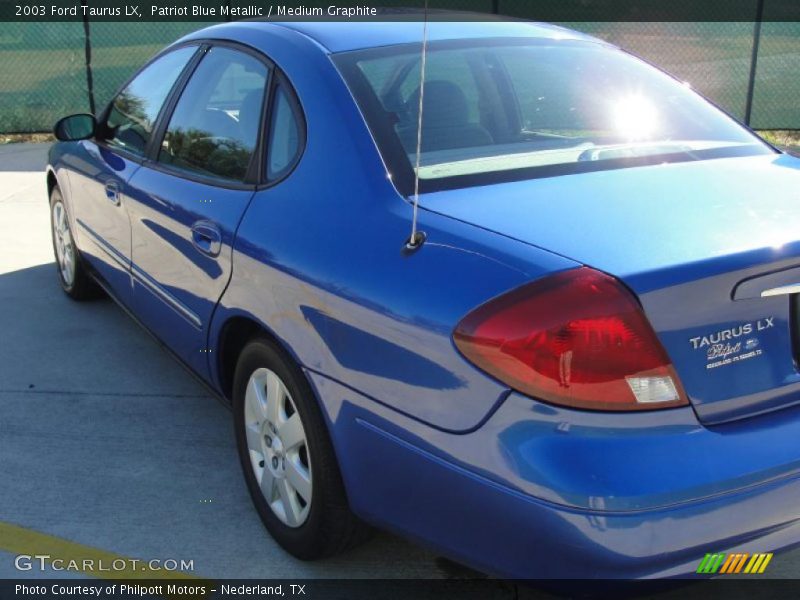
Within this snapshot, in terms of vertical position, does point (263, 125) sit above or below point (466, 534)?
above

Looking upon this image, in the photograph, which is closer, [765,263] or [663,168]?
[765,263]

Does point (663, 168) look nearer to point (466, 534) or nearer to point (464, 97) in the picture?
point (464, 97)

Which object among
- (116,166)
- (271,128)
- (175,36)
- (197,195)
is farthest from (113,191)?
(175,36)

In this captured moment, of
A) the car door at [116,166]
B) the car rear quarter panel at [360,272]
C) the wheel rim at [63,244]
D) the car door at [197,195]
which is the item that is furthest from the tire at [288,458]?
the wheel rim at [63,244]

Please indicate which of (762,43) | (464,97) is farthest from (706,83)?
(464,97)

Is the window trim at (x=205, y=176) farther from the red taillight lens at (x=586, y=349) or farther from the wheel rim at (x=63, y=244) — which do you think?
the wheel rim at (x=63, y=244)

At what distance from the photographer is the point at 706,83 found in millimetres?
13773

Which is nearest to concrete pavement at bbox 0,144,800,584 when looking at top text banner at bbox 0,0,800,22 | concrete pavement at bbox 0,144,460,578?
concrete pavement at bbox 0,144,460,578

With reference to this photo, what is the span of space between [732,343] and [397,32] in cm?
177

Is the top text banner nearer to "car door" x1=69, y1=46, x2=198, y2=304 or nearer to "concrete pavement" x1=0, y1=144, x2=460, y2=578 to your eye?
"car door" x1=69, y1=46, x2=198, y2=304

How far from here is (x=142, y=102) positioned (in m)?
4.36

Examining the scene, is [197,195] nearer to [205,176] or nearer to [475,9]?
[205,176]

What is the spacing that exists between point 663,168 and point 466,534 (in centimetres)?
125

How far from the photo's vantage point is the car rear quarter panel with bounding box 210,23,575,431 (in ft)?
7.06
